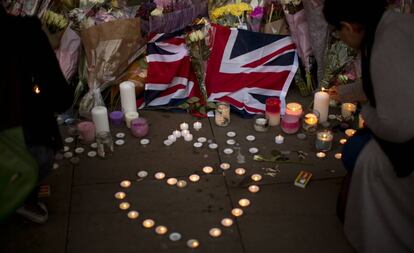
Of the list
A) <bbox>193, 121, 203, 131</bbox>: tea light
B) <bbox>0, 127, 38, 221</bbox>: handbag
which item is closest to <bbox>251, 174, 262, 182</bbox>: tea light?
<bbox>193, 121, 203, 131</bbox>: tea light

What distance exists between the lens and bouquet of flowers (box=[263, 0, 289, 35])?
14.0 ft

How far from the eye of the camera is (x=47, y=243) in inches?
110

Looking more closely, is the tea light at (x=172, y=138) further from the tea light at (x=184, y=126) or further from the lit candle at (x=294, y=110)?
the lit candle at (x=294, y=110)

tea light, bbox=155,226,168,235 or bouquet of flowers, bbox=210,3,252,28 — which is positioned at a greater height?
bouquet of flowers, bbox=210,3,252,28

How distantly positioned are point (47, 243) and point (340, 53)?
2.62 metres

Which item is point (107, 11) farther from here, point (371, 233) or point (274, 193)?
point (371, 233)

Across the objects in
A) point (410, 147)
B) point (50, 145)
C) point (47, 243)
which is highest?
point (410, 147)

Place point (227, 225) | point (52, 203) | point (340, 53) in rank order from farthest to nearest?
point (340, 53) → point (52, 203) → point (227, 225)

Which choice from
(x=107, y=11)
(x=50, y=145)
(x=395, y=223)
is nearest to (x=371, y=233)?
(x=395, y=223)

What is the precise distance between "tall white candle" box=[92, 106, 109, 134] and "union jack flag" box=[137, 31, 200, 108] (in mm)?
519

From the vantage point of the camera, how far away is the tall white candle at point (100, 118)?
374 centimetres

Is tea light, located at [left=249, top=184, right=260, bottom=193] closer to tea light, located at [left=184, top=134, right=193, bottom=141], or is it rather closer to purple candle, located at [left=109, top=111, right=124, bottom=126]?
tea light, located at [left=184, top=134, right=193, bottom=141]

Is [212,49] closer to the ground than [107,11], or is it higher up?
closer to the ground

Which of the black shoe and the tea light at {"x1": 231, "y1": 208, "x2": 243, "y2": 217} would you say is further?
the tea light at {"x1": 231, "y1": 208, "x2": 243, "y2": 217}
